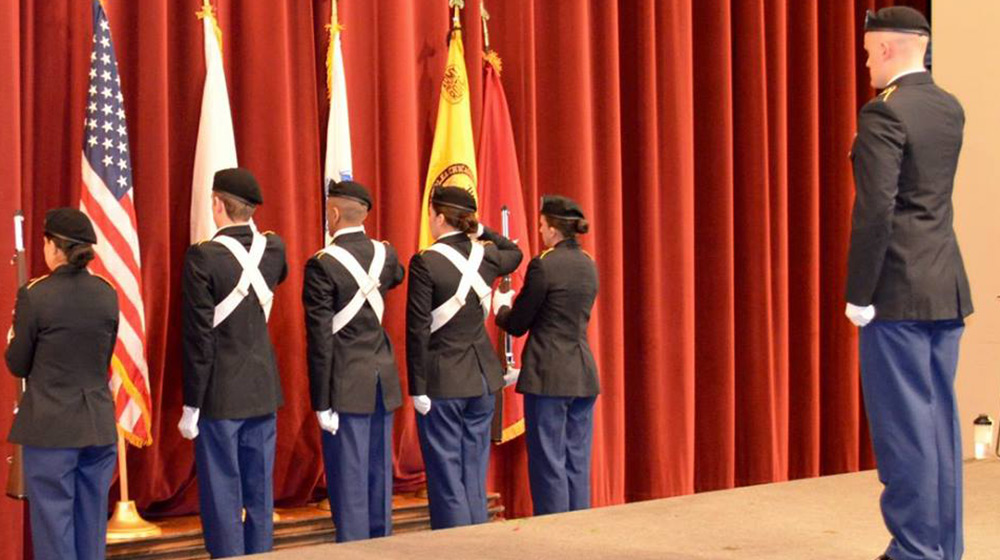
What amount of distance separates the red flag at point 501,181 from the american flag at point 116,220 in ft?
5.72

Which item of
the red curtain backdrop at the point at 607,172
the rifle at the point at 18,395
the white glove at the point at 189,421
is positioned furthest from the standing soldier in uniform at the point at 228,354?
the red curtain backdrop at the point at 607,172

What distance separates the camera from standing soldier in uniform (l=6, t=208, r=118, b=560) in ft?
12.5

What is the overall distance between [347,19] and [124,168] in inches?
52.5

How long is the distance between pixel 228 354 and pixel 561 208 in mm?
1434

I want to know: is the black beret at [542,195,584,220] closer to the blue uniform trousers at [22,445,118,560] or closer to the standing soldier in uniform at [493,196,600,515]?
the standing soldier in uniform at [493,196,600,515]

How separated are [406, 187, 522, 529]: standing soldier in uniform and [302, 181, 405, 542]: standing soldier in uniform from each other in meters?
0.11

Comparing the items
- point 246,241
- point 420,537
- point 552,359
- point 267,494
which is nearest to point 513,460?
point 552,359

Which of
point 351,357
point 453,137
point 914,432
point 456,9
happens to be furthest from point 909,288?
point 456,9

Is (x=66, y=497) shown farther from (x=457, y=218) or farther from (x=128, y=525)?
(x=457, y=218)

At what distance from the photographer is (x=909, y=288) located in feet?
8.73

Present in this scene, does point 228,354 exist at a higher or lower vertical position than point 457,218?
lower

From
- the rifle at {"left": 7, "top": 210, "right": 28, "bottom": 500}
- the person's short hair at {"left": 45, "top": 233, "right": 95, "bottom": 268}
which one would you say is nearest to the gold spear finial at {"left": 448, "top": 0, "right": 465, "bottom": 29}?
the rifle at {"left": 7, "top": 210, "right": 28, "bottom": 500}

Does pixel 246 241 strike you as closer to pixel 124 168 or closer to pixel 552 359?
pixel 124 168

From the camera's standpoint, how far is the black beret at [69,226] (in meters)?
3.83
